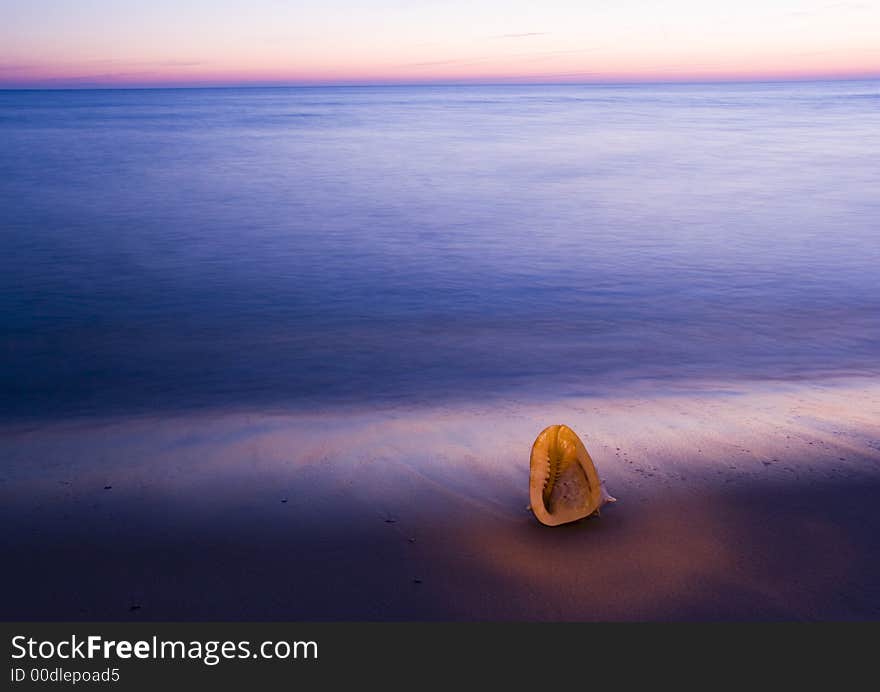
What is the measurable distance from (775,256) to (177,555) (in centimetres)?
1122

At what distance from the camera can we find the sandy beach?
350 centimetres

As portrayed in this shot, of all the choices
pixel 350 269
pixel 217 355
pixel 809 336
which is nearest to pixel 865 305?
pixel 809 336

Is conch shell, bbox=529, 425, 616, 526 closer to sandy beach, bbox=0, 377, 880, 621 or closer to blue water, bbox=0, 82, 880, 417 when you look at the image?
sandy beach, bbox=0, 377, 880, 621

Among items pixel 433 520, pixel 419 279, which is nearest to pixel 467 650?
pixel 433 520

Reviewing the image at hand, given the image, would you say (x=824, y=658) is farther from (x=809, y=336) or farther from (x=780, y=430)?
(x=809, y=336)

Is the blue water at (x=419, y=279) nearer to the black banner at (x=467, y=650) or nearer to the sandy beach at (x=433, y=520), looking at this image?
the sandy beach at (x=433, y=520)

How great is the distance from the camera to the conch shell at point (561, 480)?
400 cm

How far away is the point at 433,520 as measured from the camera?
4211 mm

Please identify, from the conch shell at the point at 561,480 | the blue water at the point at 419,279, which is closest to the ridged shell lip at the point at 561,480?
the conch shell at the point at 561,480

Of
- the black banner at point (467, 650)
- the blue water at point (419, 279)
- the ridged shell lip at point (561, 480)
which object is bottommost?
the black banner at point (467, 650)

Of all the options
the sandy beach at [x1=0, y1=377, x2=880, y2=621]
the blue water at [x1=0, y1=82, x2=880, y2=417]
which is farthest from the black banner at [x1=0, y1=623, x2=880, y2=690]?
the blue water at [x1=0, y1=82, x2=880, y2=417]

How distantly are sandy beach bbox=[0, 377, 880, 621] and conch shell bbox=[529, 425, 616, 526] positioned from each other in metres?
0.09

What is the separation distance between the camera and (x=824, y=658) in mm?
3193

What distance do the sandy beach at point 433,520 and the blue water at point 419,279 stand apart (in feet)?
3.70
